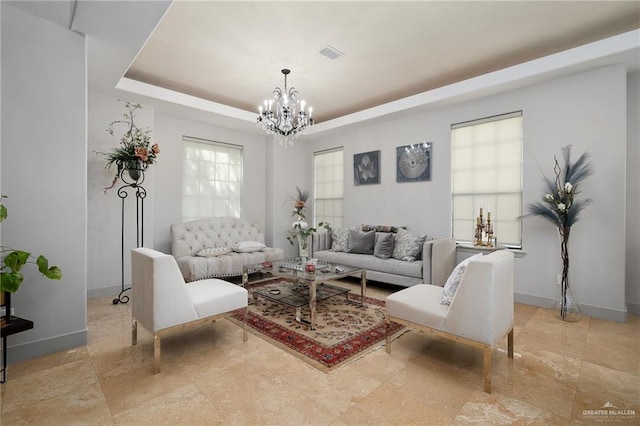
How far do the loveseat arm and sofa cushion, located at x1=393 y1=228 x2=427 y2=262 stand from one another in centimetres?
31

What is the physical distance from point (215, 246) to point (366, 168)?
122 inches

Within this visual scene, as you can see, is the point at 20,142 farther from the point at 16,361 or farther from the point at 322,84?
the point at 322,84

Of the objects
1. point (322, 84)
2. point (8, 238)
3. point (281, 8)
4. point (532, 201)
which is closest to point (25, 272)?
point (8, 238)

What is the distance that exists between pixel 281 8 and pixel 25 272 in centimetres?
315

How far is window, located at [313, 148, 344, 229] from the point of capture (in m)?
6.30

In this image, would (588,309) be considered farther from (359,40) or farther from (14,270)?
(14,270)

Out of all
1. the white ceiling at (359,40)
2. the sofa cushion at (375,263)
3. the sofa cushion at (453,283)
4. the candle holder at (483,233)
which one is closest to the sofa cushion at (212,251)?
the sofa cushion at (375,263)

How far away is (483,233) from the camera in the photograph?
4.31 m

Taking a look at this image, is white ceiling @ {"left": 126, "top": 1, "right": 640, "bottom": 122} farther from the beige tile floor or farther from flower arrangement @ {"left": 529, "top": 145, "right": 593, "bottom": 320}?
the beige tile floor

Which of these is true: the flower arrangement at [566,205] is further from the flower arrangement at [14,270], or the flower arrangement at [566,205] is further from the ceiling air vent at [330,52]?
the flower arrangement at [14,270]

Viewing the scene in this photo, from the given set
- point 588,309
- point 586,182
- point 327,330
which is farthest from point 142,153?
point 588,309

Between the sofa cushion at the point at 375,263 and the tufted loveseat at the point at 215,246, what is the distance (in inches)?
36.9

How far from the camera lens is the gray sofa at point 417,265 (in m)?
4.02

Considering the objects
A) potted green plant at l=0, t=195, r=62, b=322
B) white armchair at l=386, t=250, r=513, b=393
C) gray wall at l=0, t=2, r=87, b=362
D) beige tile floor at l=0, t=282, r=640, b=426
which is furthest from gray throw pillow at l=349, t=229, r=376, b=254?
potted green plant at l=0, t=195, r=62, b=322
